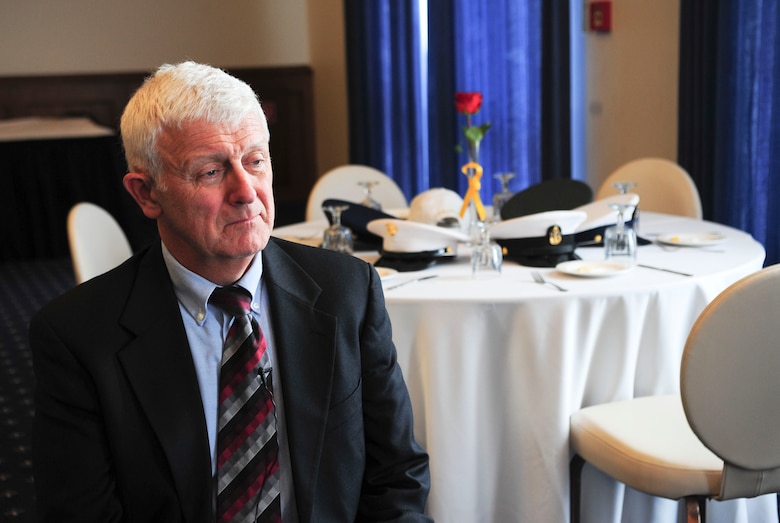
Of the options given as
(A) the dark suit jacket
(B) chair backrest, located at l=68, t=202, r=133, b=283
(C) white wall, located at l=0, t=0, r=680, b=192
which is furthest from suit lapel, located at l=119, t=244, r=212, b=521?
(C) white wall, located at l=0, t=0, r=680, b=192

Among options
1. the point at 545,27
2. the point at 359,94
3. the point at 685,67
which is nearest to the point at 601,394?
the point at 685,67

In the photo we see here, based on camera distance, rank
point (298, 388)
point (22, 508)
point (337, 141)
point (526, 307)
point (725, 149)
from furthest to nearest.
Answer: point (337, 141), point (725, 149), point (22, 508), point (526, 307), point (298, 388)

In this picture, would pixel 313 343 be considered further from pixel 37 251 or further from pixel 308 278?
pixel 37 251

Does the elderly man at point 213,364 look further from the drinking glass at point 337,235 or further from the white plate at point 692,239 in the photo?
the white plate at point 692,239

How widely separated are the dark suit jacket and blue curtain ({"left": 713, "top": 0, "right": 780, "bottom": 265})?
2.67 m

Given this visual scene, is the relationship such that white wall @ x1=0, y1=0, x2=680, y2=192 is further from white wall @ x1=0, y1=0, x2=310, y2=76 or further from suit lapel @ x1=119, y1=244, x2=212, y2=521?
suit lapel @ x1=119, y1=244, x2=212, y2=521

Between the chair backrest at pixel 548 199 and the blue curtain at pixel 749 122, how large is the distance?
1060 mm

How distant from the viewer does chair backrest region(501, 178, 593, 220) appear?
9.84 feet

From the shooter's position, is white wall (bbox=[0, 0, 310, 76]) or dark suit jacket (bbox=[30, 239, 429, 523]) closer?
dark suit jacket (bbox=[30, 239, 429, 523])

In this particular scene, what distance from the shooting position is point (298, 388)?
4.66 ft

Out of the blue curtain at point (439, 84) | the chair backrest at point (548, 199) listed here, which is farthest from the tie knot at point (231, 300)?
the blue curtain at point (439, 84)

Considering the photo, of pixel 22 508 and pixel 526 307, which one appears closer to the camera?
pixel 526 307

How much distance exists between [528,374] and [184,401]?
112 centimetres

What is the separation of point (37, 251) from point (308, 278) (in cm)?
641
